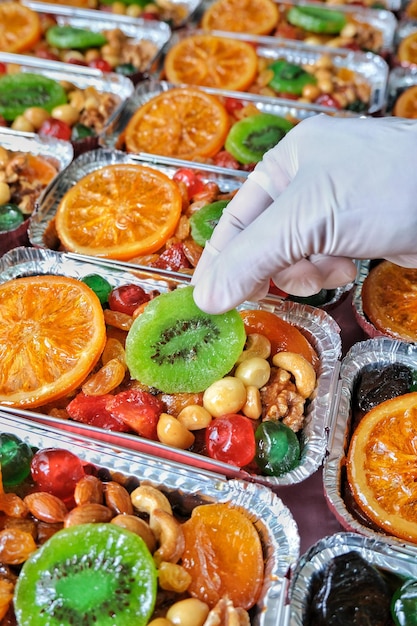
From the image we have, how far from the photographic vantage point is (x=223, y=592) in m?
1.40

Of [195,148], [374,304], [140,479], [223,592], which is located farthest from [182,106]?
[223,592]

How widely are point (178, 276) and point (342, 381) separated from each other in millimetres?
592

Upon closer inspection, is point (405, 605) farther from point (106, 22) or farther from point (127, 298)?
point (106, 22)

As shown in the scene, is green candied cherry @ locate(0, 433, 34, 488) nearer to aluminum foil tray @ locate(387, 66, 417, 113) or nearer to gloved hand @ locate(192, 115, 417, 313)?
gloved hand @ locate(192, 115, 417, 313)

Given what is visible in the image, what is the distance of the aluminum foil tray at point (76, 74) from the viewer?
9.64 ft

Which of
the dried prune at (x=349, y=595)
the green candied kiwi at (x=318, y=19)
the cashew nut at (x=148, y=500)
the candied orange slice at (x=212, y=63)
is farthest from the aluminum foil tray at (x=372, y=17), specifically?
the dried prune at (x=349, y=595)

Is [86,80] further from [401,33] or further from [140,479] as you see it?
[140,479]

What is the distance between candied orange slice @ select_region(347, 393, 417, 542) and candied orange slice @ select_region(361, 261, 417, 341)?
306 mm

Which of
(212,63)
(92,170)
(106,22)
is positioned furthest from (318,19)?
(92,170)

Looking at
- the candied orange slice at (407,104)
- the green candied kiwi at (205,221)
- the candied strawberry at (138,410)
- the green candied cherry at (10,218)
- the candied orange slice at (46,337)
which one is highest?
the candied orange slice at (407,104)

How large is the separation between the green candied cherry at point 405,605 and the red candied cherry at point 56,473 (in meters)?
0.77

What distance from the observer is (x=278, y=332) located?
189 centimetres

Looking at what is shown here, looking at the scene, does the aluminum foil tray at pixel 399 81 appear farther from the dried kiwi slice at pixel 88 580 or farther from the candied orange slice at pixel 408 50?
the dried kiwi slice at pixel 88 580

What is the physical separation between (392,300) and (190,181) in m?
0.85
